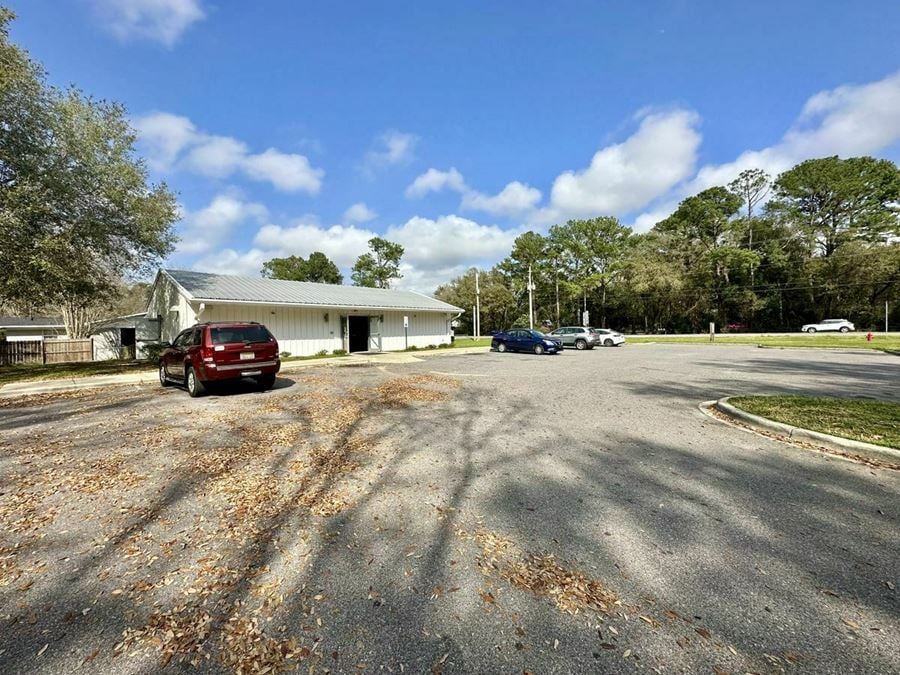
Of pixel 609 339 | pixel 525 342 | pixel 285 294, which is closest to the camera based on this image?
pixel 285 294

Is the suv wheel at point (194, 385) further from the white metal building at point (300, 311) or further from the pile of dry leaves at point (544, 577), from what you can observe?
the pile of dry leaves at point (544, 577)

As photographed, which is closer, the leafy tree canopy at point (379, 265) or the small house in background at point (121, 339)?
the small house in background at point (121, 339)

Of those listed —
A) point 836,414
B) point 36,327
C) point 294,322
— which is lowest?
point 836,414

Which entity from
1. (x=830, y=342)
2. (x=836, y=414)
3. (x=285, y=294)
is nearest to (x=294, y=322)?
(x=285, y=294)

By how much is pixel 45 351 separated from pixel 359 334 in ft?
51.2

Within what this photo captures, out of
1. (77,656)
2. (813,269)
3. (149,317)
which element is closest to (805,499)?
(77,656)

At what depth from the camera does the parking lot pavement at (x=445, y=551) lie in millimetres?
1998

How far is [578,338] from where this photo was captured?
26625 mm

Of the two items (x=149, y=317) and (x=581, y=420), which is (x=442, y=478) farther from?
(x=149, y=317)

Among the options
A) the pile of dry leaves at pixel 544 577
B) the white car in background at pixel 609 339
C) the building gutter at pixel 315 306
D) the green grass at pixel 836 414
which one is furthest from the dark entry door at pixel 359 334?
the pile of dry leaves at pixel 544 577

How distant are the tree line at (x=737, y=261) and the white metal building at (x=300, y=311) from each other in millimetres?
32493

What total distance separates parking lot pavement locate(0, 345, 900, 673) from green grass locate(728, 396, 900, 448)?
95 centimetres

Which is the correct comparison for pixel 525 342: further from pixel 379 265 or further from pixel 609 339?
pixel 379 265

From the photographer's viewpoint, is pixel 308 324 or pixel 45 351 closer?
pixel 45 351
